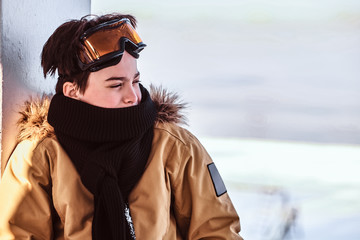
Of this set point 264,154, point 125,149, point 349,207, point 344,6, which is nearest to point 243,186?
point 264,154

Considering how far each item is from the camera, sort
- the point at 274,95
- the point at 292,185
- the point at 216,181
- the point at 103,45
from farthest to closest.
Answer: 1. the point at 292,185
2. the point at 274,95
3. the point at 216,181
4. the point at 103,45

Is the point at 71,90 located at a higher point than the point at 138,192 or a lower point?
higher

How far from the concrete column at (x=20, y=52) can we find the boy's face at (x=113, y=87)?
27cm

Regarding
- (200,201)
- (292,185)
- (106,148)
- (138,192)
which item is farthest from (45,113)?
(292,185)

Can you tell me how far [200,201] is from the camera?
1.18m

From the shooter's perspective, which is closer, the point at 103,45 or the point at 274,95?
the point at 103,45

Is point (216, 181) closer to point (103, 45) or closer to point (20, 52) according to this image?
point (103, 45)

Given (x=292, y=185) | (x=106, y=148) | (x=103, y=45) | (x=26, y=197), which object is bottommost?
(x=292, y=185)

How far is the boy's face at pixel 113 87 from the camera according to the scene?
1.11 metres

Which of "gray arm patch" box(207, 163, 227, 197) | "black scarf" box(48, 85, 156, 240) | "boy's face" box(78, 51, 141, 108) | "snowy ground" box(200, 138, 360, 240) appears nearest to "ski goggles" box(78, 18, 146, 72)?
"boy's face" box(78, 51, 141, 108)

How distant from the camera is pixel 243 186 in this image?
2.36 meters

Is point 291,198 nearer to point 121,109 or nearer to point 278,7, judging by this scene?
point 278,7

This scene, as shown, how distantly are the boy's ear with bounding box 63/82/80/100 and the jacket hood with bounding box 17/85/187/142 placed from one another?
0.39 ft

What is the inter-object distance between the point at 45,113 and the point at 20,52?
0.23 m
